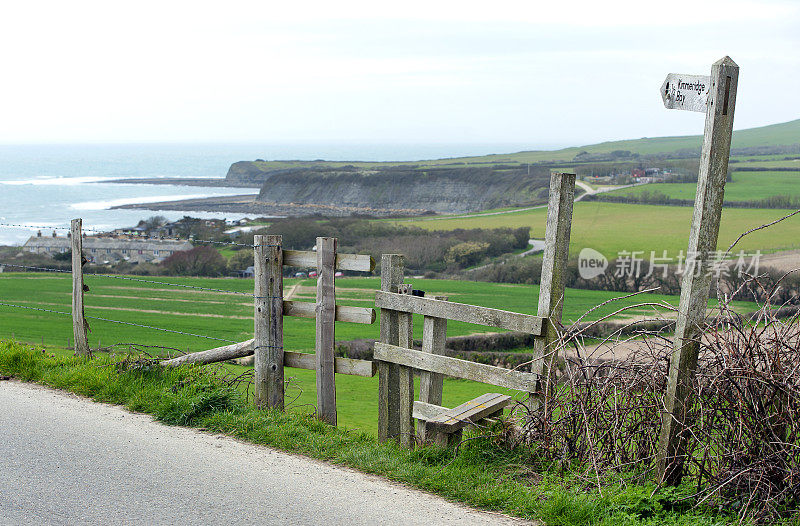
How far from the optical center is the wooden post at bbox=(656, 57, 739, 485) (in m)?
4.71

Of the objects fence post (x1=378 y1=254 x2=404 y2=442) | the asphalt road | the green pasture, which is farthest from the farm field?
the green pasture

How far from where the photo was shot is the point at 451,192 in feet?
399

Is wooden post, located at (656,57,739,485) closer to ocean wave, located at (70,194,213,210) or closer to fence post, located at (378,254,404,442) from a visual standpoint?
fence post, located at (378,254,404,442)

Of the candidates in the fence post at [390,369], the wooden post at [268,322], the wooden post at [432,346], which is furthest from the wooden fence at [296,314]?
the wooden post at [432,346]

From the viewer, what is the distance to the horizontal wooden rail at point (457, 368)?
587cm

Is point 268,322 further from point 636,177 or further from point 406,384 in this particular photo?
point 636,177

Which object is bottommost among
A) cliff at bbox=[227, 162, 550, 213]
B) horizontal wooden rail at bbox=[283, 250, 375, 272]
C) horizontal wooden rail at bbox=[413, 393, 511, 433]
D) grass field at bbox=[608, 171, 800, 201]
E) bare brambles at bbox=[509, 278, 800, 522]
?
cliff at bbox=[227, 162, 550, 213]

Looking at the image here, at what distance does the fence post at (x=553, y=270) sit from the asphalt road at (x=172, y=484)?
55.9 inches

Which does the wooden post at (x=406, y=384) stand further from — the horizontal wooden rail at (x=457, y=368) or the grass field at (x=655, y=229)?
the grass field at (x=655, y=229)

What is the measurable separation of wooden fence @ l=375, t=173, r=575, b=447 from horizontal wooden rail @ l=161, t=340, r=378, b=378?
261 mm

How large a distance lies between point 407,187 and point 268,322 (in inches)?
4512

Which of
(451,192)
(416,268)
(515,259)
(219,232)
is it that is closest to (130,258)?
(219,232)

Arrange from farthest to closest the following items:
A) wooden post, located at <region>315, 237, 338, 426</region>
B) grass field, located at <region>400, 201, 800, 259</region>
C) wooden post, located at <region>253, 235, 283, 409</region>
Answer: grass field, located at <region>400, 201, 800, 259</region>
wooden post, located at <region>253, 235, 283, 409</region>
wooden post, located at <region>315, 237, 338, 426</region>

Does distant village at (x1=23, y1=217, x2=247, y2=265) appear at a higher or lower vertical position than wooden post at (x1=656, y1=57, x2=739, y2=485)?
lower
